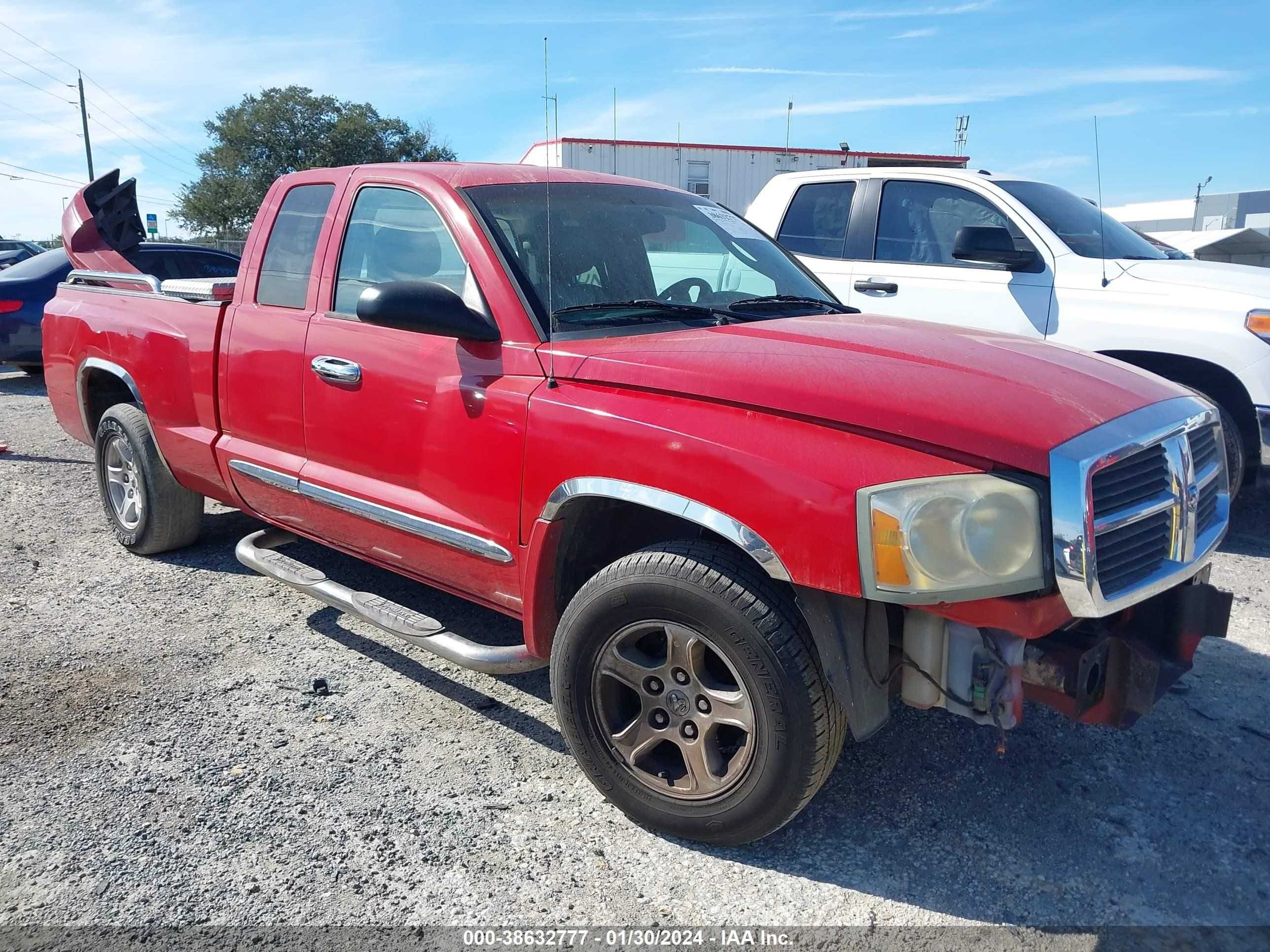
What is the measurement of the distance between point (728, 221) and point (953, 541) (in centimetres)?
225

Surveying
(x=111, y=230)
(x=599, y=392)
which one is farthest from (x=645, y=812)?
(x=111, y=230)

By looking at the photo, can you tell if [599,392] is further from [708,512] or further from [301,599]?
[301,599]

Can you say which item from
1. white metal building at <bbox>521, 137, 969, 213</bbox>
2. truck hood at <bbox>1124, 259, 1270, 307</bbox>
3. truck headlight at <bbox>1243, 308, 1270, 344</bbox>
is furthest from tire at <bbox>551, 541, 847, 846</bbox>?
white metal building at <bbox>521, 137, 969, 213</bbox>

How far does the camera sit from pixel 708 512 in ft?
8.02

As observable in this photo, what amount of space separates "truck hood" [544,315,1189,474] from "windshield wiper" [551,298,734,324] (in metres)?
0.13

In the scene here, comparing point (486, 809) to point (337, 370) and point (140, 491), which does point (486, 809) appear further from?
point (140, 491)

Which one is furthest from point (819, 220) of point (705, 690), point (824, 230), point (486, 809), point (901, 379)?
point (486, 809)

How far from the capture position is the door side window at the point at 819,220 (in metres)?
6.62

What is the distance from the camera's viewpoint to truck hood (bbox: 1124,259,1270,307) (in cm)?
520

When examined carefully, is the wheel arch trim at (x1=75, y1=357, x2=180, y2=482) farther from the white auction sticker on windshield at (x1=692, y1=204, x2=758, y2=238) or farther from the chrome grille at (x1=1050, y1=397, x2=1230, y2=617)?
the chrome grille at (x1=1050, y1=397, x2=1230, y2=617)

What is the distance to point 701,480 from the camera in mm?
2463

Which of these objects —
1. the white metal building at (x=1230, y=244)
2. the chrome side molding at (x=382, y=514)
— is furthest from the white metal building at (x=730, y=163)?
the chrome side molding at (x=382, y=514)

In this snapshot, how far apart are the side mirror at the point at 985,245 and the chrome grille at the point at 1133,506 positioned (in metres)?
2.99

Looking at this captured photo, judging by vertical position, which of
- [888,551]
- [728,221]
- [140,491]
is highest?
[728,221]
